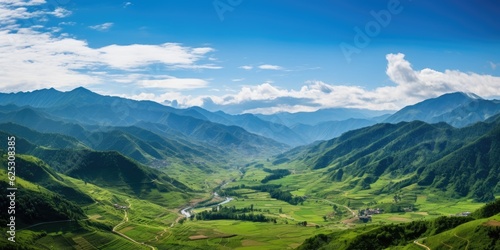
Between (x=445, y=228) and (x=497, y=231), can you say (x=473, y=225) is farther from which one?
(x=445, y=228)

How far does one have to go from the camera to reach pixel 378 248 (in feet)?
636

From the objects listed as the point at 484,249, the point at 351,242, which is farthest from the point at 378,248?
the point at 484,249

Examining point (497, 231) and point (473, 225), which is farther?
point (473, 225)

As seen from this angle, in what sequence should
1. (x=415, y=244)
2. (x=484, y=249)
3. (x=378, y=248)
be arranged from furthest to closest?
(x=378, y=248) → (x=415, y=244) → (x=484, y=249)

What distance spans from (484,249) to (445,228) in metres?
43.6

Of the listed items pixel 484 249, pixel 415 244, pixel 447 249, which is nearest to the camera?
pixel 484 249

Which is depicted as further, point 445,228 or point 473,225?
point 445,228

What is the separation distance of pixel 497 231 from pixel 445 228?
1487 inches

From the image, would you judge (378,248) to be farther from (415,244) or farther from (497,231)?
(497,231)

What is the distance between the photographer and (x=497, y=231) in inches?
6201

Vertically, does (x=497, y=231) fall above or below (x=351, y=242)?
above

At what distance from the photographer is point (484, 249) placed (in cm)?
15125

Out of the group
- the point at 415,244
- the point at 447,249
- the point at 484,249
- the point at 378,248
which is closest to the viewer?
the point at 484,249

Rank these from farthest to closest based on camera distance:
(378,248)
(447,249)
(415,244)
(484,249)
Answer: (378,248), (415,244), (447,249), (484,249)
